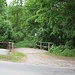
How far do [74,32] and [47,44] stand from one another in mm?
6471

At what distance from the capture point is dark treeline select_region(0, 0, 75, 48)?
44.5ft

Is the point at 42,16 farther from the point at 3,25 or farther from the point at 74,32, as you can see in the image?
the point at 3,25

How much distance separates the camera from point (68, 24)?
1484 centimetres

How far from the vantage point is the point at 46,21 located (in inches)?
655

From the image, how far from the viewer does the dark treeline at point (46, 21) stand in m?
13.6

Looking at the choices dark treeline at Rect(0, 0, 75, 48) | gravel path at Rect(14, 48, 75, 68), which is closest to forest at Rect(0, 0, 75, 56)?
dark treeline at Rect(0, 0, 75, 48)

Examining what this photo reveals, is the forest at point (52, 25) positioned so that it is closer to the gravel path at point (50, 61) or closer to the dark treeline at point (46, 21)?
the dark treeline at point (46, 21)

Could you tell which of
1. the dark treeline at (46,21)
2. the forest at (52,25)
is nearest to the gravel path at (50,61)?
the forest at (52,25)

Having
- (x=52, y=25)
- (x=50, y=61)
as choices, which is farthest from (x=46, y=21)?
(x=50, y=61)

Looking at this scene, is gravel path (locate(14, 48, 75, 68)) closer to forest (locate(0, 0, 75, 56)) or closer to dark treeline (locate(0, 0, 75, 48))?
forest (locate(0, 0, 75, 56))

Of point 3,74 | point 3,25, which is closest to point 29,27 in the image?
point 3,25

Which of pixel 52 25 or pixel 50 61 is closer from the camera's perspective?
pixel 50 61

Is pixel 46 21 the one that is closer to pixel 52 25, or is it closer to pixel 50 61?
pixel 52 25

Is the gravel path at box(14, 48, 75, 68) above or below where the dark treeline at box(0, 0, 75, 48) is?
below
